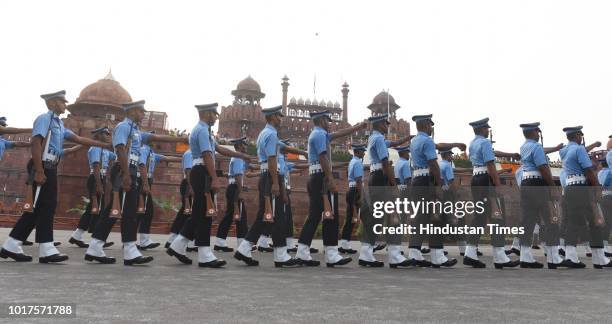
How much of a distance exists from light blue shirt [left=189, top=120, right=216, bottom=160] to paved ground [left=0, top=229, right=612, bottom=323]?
4.27 ft

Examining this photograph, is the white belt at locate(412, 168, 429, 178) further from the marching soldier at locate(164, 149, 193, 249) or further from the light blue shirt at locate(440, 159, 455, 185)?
the marching soldier at locate(164, 149, 193, 249)

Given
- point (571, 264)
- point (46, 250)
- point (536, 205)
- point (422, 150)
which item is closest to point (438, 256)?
point (422, 150)

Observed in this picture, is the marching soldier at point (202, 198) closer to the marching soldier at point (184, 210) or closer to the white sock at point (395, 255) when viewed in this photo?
the white sock at point (395, 255)

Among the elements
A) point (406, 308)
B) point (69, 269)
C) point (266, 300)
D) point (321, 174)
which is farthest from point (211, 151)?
point (406, 308)

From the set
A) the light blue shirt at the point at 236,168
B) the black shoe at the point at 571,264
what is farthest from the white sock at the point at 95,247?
the black shoe at the point at 571,264

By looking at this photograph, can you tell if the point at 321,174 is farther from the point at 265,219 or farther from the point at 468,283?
the point at 468,283

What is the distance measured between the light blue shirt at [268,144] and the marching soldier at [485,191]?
2762 millimetres

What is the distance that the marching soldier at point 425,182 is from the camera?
608cm

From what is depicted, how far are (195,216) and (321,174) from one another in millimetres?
1548

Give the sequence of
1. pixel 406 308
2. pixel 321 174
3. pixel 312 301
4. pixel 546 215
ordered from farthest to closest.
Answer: pixel 546 215
pixel 321 174
pixel 312 301
pixel 406 308

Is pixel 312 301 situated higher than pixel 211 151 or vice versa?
pixel 211 151

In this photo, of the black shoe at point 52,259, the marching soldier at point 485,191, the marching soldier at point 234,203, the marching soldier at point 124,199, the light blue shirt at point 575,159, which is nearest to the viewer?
the black shoe at point 52,259

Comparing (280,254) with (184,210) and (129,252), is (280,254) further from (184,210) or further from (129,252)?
(184,210)

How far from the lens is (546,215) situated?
633 cm
